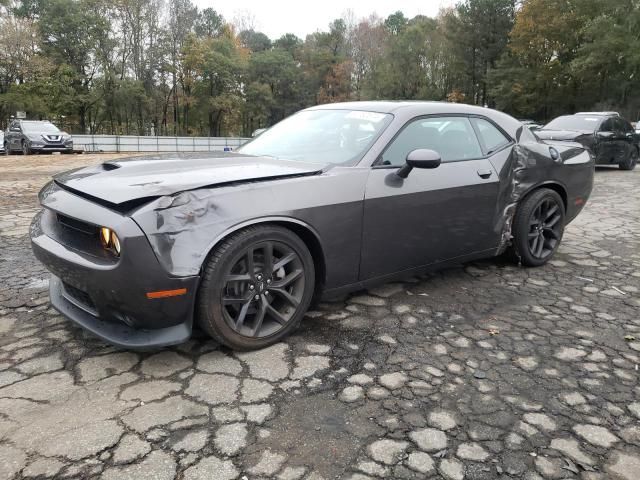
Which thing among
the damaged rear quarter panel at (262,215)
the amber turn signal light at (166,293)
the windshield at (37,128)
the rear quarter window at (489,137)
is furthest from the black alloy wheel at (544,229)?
the windshield at (37,128)

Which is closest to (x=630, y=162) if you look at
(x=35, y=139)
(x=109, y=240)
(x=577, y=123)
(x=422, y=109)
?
(x=577, y=123)

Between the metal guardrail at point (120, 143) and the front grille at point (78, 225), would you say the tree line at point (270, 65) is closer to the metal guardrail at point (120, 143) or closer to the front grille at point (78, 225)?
the metal guardrail at point (120, 143)

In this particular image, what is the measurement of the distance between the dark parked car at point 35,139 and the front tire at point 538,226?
19020 mm

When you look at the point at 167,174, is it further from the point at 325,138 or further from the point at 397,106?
the point at 397,106

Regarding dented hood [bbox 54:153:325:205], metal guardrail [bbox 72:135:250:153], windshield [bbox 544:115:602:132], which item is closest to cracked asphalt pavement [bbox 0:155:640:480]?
dented hood [bbox 54:153:325:205]

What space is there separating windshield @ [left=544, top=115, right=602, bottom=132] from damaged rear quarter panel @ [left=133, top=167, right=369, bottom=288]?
35.0 ft

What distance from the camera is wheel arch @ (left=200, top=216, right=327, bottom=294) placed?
2510mm

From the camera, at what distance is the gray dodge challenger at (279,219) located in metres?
2.39

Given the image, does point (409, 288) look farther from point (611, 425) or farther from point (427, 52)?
point (427, 52)

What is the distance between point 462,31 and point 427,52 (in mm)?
6658

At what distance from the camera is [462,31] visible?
39.2m

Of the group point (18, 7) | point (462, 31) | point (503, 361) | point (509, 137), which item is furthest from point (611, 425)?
point (18, 7)

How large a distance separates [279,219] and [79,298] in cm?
116

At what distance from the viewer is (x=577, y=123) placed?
12117mm
